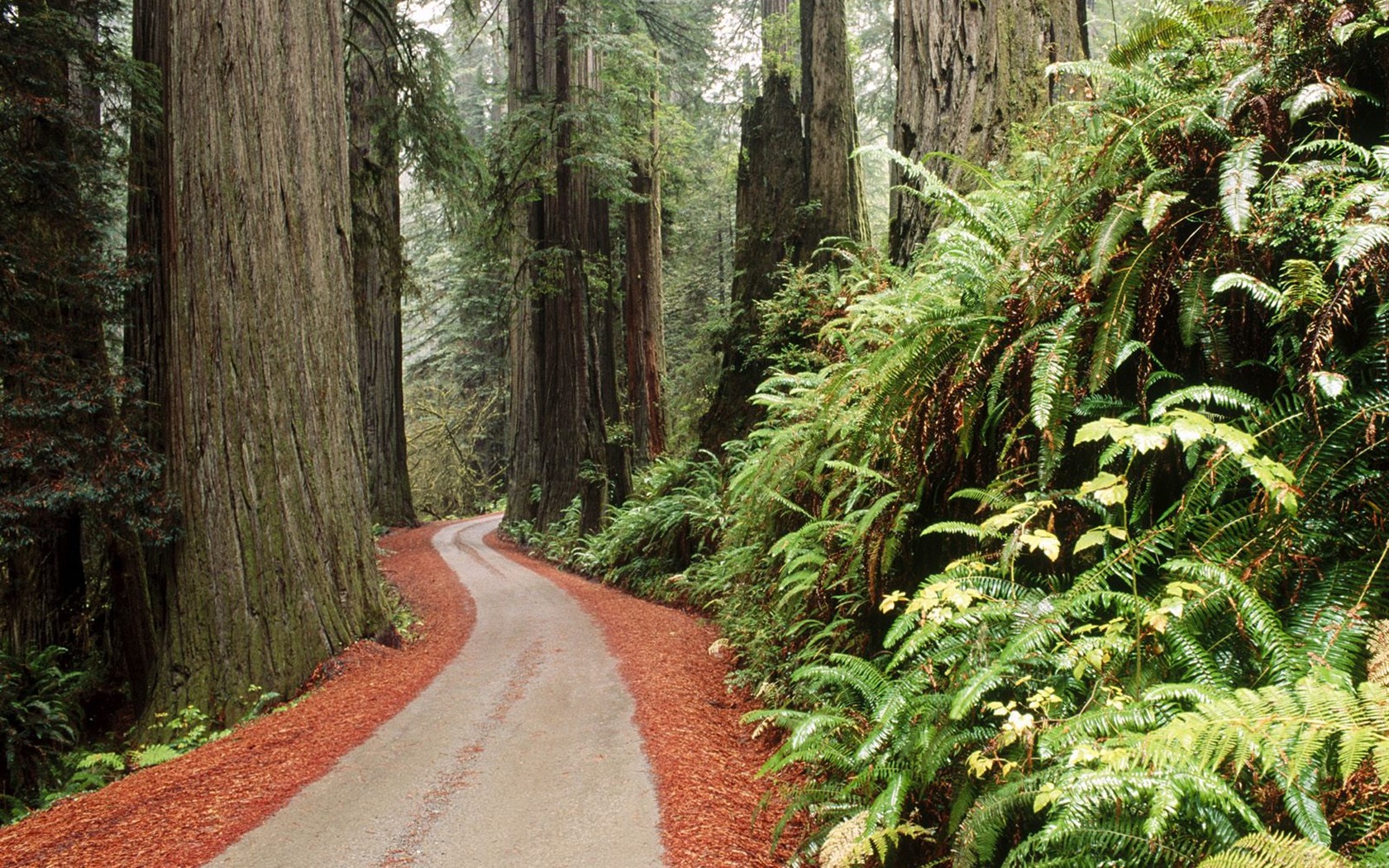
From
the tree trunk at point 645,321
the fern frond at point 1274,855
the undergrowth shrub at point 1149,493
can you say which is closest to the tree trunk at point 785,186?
the tree trunk at point 645,321

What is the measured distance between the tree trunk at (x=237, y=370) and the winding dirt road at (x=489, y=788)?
177 cm

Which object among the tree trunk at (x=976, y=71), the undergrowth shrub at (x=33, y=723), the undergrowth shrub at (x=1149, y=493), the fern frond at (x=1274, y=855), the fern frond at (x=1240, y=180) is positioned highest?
the tree trunk at (x=976, y=71)

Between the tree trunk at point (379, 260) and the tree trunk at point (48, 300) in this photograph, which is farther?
the tree trunk at point (379, 260)

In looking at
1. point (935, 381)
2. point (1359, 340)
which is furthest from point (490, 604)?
point (1359, 340)

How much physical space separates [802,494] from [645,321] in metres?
13.0

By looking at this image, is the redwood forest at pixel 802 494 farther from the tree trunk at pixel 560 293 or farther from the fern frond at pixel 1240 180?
the tree trunk at pixel 560 293

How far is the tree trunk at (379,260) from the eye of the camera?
1250cm

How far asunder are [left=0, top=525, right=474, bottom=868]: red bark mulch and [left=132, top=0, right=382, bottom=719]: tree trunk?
32.7 inches

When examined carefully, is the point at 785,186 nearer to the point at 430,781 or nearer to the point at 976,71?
the point at 976,71

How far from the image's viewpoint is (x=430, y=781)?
14.3ft

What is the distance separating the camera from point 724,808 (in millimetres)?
3939

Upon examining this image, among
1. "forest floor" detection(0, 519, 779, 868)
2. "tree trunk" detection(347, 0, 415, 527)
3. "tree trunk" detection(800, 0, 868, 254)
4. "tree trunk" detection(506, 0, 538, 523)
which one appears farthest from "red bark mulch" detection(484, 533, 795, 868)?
"tree trunk" detection(506, 0, 538, 523)

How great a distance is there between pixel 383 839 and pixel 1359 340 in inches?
178

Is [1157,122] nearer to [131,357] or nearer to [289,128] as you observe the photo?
[289,128]
